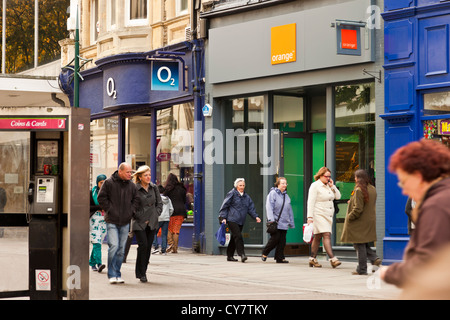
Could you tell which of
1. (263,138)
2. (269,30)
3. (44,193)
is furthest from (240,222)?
(44,193)

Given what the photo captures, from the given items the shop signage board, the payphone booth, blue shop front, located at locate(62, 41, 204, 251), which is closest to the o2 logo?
blue shop front, located at locate(62, 41, 204, 251)

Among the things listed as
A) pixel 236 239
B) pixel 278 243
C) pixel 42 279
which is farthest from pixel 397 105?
pixel 42 279

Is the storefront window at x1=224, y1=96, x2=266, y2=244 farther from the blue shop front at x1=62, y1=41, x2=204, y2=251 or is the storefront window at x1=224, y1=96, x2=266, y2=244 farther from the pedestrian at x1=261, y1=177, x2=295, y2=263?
the pedestrian at x1=261, y1=177, x2=295, y2=263

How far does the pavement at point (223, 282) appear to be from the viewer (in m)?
9.73

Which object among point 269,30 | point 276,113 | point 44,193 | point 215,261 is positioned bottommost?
point 215,261

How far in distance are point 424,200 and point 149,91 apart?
17.7 m

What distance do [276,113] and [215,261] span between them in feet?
11.2

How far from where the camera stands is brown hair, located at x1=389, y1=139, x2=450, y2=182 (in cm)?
423

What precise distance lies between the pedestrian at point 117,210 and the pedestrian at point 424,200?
8355 millimetres

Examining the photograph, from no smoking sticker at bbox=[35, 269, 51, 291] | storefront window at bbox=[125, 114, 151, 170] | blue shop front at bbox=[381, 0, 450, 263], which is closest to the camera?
no smoking sticker at bbox=[35, 269, 51, 291]

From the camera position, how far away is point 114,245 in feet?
40.8

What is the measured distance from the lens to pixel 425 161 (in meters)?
4.24

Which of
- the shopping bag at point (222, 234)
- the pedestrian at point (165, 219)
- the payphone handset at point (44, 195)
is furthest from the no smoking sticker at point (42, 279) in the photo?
the pedestrian at point (165, 219)

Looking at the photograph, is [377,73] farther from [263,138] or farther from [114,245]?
[114,245]
